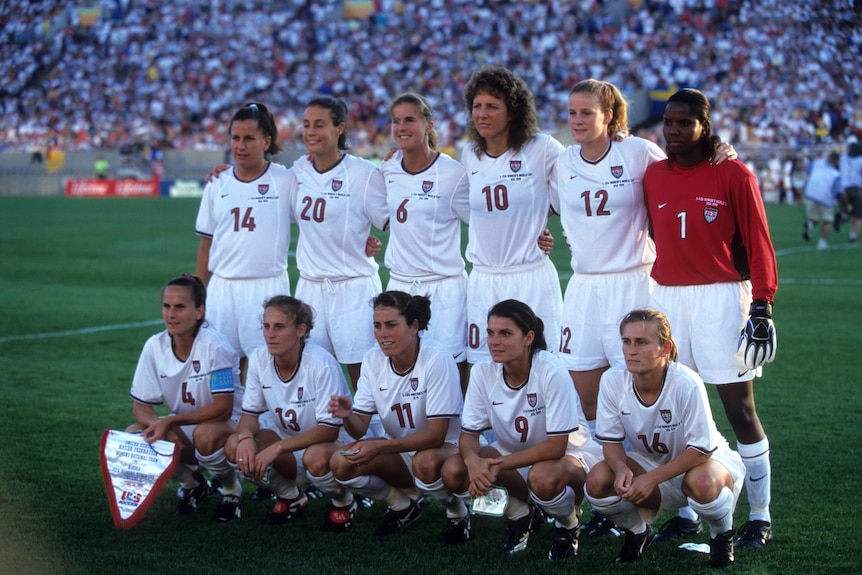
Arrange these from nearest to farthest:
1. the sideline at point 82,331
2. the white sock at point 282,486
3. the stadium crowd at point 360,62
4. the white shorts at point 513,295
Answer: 1. the white sock at point 282,486
2. the white shorts at point 513,295
3. the sideline at point 82,331
4. the stadium crowd at point 360,62

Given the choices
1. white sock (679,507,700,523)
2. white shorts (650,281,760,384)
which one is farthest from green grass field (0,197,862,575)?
white shorts (650,281,760,384)

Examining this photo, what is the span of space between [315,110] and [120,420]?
2.89 meters

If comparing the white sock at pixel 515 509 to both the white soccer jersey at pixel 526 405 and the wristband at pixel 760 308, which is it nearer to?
the white soccer jersey at pixel 526 405

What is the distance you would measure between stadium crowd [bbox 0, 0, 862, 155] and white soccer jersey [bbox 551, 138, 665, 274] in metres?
28.3

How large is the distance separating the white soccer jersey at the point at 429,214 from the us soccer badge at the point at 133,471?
1.62m

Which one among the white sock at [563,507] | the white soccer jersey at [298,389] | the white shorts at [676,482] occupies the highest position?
the white soccer jersey at [298,389]

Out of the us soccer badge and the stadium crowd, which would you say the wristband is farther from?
the stadium crowd

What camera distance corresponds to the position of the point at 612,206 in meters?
5.07

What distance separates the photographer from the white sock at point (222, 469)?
5.26 meters

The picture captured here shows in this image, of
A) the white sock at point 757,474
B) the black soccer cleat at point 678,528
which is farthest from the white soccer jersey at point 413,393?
the white sock at point 757,474

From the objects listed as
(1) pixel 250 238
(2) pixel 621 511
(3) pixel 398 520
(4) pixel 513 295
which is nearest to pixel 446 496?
(3) pixel 398 520

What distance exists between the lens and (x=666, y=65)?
35.1 meters

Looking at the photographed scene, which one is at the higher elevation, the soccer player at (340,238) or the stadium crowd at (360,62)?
the stadium crowd at (360,62)

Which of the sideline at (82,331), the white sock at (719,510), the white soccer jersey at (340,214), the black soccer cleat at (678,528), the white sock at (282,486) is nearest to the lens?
the white sock at (719,510)
